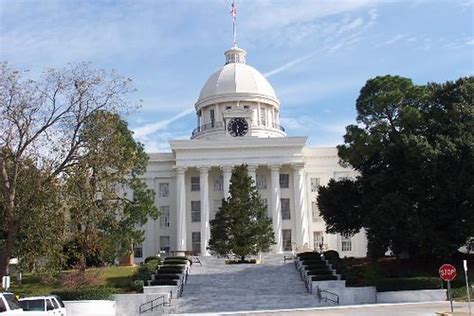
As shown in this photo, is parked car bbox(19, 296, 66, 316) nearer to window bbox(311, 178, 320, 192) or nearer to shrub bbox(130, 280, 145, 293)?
shrub bbox(130, 280, 145, 293)

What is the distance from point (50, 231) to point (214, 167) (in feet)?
136

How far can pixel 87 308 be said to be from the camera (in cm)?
3625

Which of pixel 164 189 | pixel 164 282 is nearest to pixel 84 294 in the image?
pixel 164 282

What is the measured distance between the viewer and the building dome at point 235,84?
8506cm

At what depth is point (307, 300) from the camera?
130ft

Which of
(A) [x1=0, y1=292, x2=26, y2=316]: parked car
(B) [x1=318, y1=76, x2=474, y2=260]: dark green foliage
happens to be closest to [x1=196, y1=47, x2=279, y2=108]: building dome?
(B) [x1=318, y1=76, x2=474, y2=260]: dark green foliage

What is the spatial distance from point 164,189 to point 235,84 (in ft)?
53.9

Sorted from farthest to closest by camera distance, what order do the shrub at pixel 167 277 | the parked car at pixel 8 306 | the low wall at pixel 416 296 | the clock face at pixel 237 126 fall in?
the clock face at pixel 237 126, the shrub at pixel 167 277, the low wall at pixel 416 296, the parked car at pixel 8 306

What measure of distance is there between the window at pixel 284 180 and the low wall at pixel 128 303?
39.9 m

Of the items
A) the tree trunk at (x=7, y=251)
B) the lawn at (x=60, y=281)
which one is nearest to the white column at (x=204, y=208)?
the lawn at (x=60, y=281)

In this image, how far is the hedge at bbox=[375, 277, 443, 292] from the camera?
38531mm

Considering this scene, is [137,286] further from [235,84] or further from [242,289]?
[235,84]

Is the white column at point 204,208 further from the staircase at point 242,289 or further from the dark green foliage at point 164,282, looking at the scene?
the dark green foliage at point 164,282

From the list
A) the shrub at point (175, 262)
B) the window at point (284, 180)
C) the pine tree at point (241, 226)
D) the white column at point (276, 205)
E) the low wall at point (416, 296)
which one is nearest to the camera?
the low wall at point (416, 296)
